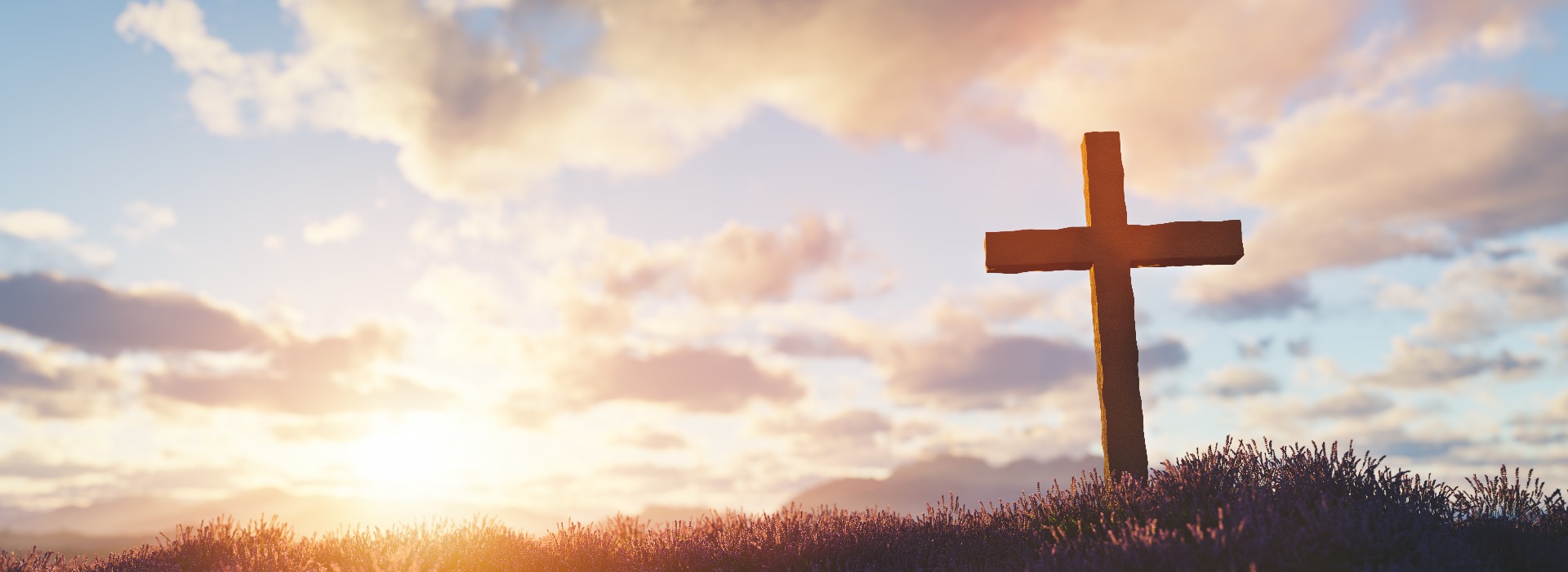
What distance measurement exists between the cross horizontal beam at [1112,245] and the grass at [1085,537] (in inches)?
64.3

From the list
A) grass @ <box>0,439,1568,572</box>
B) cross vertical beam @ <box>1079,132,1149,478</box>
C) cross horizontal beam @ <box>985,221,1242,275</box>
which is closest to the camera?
grass @ <box>0,439,1568,572</box>

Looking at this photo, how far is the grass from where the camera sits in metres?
4.32

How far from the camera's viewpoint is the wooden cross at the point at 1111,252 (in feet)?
22.1

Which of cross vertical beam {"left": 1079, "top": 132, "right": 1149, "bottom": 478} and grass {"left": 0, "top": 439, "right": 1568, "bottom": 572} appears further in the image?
cross vertical beam {"left": 1079, "top": 132, "right": 1149, "bottom": 478}

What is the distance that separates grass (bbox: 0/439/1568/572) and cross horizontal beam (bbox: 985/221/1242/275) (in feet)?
5.36

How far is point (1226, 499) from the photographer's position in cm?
510

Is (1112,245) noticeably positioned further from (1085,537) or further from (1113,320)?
(1085,537)

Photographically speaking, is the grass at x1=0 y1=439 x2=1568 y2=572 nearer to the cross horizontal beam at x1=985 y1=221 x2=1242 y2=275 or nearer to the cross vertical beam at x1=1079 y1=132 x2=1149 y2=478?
the cross vertical beam at x1=1079 y1=132 x2=1149 y2=478

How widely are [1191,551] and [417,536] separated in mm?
5061

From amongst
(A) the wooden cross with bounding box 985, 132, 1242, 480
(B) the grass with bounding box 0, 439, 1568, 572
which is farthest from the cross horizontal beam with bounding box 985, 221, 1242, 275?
(B) the grass with bounding box 0, 439, 1568, 572

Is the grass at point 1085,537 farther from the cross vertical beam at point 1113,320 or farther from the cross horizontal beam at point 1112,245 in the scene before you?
the cross horizontal beam at point 1112,245

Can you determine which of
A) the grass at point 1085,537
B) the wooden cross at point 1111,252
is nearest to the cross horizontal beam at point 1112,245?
the wooden cross at point 1111,252

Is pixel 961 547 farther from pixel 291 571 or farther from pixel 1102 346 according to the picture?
pixel 291 571

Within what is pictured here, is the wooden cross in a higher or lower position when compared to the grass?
higher
